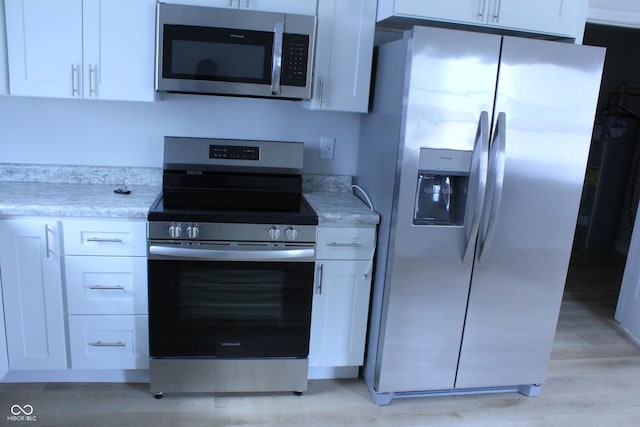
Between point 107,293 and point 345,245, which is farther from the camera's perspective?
point 345,245

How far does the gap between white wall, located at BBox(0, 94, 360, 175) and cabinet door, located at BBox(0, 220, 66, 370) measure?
615 mm

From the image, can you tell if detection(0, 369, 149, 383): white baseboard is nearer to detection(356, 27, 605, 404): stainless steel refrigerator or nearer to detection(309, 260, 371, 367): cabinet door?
detection(309, 260, 371, 367): cabinet door

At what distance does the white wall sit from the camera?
8.51ft

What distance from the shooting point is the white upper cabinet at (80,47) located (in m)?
2.20

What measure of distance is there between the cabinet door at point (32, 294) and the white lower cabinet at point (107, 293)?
0.05 m

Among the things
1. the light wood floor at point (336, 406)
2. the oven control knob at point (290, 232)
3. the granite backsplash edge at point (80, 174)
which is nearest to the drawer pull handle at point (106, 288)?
the light wood floor at point (336, 406)

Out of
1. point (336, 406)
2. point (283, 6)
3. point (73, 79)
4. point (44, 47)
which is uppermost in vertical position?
point (283, 6)

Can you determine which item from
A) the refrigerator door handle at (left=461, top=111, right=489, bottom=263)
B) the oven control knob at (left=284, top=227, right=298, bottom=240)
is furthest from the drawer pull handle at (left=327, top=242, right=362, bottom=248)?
the refrigerator door handle at (left=461, top=111, right=489, bottom=263)

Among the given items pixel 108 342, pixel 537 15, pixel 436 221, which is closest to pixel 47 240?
pixel 108 342

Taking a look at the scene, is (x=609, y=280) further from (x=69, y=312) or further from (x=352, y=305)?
(x=69, y=312)

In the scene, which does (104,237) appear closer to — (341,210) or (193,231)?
(193,231)

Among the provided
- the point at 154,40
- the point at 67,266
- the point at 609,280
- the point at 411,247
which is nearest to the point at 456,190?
the point at 411,247

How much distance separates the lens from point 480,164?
2.10 m

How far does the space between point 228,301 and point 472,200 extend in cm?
113
